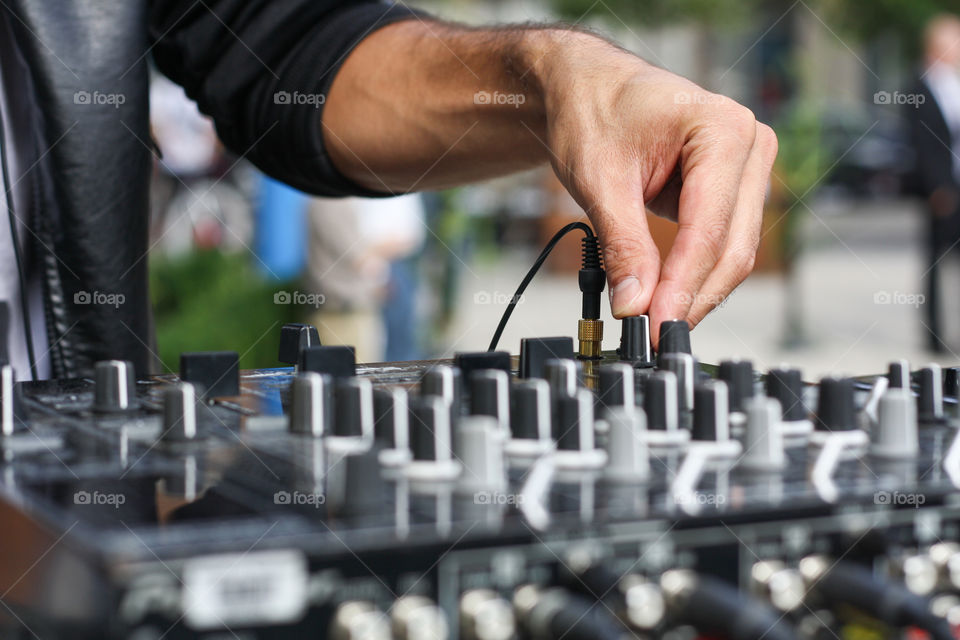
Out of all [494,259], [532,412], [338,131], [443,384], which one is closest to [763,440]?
[532,412]

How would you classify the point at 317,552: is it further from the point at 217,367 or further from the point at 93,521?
the point at 217,367

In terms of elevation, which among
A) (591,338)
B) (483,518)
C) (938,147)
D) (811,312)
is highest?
(938,147)

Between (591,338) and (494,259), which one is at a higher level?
(494,259)

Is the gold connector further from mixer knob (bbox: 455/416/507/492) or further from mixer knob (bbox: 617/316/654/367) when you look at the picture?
mixer knob (bbox: 455/416/507/492)

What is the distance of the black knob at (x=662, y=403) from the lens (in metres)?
0.94

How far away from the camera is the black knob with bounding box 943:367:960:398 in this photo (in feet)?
4.03

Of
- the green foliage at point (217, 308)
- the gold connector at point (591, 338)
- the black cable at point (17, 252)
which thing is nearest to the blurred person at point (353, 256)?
the green foliage at point (217, 308)

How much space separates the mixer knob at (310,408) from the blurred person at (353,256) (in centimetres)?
366

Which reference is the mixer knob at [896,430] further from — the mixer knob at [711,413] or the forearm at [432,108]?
the forearm at [432,108]

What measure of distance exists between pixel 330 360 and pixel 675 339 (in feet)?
1.19

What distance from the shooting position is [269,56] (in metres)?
1.92

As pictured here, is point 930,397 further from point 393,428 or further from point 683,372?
point 393,428

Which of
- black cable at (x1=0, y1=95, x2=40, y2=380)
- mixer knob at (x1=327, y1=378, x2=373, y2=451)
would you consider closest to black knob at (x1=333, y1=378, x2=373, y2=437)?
mixer knob at (x1=327, y1=378, x2=373, y2=451)

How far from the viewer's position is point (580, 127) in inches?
60.5
